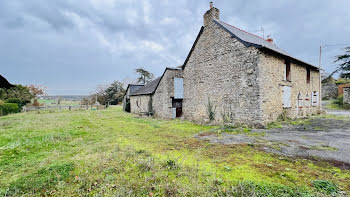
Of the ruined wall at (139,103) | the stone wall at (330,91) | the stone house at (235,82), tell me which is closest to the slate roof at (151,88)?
the ruined wall at (139,103)

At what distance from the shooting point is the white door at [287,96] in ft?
31.5

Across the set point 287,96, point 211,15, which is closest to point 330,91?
point 287,96

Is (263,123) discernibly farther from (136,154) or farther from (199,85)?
(136,154)

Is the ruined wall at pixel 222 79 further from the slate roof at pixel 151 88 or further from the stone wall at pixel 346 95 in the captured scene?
the stone wall at pixel 346 95

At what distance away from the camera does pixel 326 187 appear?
8.16ft

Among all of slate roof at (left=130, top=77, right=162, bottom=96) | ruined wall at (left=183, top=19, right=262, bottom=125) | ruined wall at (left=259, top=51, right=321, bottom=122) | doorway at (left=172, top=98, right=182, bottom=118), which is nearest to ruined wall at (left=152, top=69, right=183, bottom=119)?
doorway at (left=172, top=98, right=182, bottom=118)

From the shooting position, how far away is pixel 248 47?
831 cm

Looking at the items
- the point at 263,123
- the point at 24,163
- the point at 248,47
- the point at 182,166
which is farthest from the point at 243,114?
the point at 24,163

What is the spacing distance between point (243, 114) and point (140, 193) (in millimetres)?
7756

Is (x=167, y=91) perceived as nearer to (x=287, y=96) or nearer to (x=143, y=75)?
(x=287, y=96)

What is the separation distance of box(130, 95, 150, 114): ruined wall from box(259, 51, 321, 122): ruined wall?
11.7 meters

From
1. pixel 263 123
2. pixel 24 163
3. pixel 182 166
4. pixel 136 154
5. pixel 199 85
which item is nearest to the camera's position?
pixel 182 166

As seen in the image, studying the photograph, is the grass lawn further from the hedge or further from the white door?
the hedge

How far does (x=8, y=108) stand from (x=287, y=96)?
26452mm
